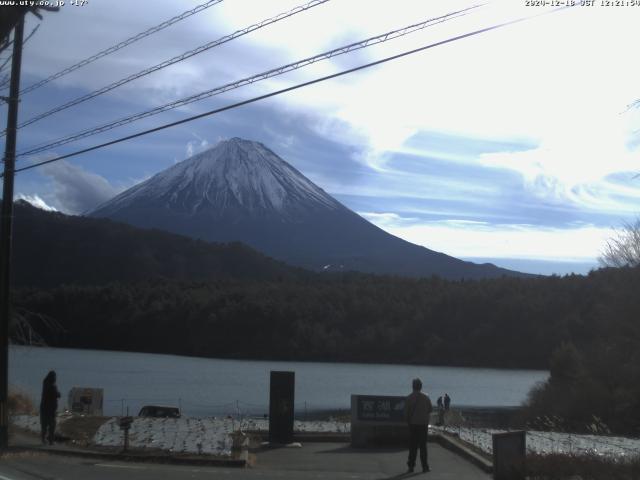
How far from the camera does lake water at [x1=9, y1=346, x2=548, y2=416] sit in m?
46.9

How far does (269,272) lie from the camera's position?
479 feet

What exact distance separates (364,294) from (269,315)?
632 inches

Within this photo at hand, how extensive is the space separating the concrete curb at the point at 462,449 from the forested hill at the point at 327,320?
72.5 meters

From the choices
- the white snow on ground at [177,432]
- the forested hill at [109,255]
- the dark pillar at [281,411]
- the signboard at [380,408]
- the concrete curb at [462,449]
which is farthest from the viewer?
the forested hill at [109,255]

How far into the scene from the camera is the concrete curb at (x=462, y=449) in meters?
13.9

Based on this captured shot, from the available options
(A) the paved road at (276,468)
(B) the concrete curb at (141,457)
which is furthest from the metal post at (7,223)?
(A) the paved road at (276,468)

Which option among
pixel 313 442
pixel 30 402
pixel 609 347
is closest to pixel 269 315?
pixel 609 347

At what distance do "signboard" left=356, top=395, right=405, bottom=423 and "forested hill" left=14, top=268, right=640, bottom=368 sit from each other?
73712 millimetres

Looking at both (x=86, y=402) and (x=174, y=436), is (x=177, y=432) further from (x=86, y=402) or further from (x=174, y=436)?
(x=86, y=402)

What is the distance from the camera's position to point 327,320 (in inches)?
4195

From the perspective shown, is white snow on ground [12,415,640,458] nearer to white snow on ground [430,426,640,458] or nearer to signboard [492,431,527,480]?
white snow on ground [430,426,640,458]

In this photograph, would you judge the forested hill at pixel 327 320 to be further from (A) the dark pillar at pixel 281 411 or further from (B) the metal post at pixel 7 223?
(A) the dark pillar at pixel 281 411

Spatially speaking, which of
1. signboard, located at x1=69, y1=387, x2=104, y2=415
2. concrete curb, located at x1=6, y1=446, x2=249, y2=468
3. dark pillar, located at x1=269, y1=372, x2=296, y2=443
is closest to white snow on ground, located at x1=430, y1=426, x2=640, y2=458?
dark pillar, located at x1=269, y1=372, x2=296, y2=443

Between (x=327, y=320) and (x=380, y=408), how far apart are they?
9032 centimetres
